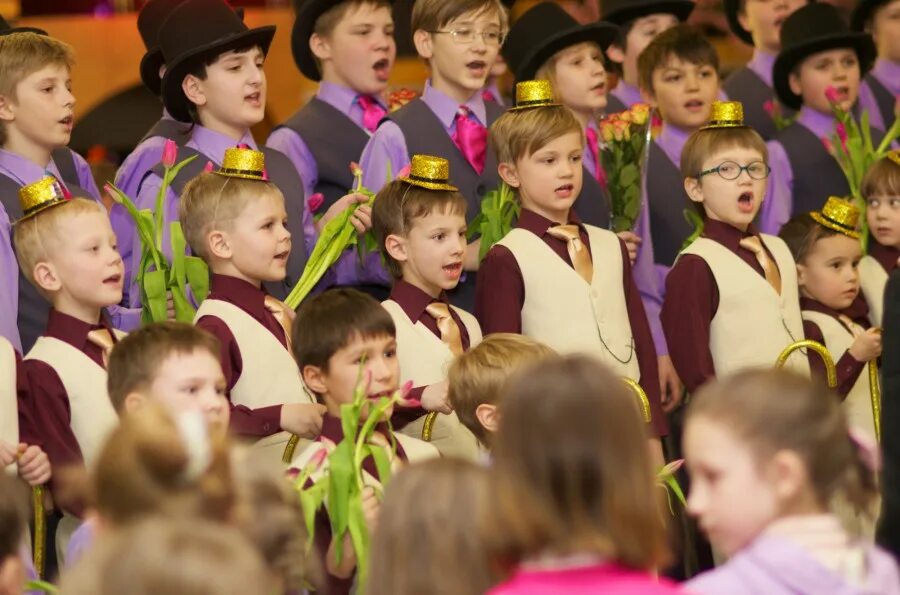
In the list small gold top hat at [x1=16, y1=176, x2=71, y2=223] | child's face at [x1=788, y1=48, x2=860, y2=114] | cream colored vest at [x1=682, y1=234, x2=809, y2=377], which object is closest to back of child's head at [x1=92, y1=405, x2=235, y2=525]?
small gold top hat at [x1=16, y1=176, x2=71, y2=223]

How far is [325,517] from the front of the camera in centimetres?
363

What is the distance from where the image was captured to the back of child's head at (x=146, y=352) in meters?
3.66

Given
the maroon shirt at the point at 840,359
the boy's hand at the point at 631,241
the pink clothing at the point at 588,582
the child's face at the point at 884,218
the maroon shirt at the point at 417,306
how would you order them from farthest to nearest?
1. the child's face at the point at 884,218
2. the boy's hand at the point at 631,241
3. the maroon shirt at the point at 840,359
4. the maroon shirt at the point at 417,306
5. the pink clothing at the point at 588,582

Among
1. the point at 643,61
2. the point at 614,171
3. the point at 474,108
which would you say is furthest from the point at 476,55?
the point at 643,61

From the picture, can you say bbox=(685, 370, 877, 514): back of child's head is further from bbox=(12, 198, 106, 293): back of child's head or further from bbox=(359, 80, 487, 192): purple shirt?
bbox=(359, 80, 487, 192): purple shirt

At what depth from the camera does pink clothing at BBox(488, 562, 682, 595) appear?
243 cm

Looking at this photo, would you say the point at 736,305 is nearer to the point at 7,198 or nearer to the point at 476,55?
the point at 476,55

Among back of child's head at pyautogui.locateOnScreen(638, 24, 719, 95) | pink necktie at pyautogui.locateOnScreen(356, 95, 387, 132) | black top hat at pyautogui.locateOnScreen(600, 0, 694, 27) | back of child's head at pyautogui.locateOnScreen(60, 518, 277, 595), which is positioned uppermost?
black top hat at pyautogui.locateOnScreen(600, 0, 694, 27)

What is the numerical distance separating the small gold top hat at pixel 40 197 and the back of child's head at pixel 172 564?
6.70 feet

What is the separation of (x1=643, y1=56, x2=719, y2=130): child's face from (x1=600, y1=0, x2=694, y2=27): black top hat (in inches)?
17.0

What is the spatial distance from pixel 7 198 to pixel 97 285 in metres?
0.61

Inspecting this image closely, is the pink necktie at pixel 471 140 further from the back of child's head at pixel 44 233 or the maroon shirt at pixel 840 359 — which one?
the back of child's head at pixel 44 233

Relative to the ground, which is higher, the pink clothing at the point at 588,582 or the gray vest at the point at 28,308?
the gray vest at the point at 28,308

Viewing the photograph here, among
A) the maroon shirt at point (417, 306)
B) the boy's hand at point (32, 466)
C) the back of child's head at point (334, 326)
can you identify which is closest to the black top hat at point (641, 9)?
the maroon shirt at point (417, 306)
